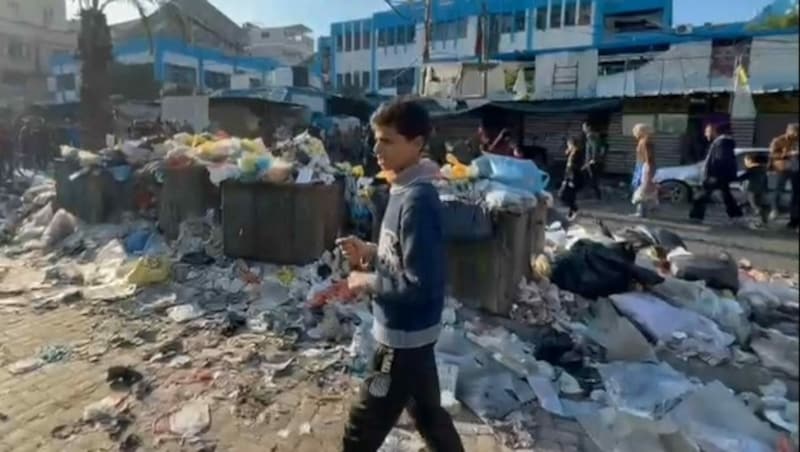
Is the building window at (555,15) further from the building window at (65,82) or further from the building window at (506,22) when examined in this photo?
the building window at (65,82)

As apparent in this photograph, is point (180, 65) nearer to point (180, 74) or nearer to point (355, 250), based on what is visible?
point (180, 74)

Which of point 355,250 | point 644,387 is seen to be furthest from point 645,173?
point 355,250

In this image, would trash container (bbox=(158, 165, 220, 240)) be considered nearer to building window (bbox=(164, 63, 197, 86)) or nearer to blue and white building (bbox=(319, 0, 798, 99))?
blue and white building (bbox=(319, 0, 798, 99))

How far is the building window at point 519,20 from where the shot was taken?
96.4 ft

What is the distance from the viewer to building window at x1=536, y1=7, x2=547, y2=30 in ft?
94.5

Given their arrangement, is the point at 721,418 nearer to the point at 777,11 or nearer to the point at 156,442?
the point at 777,11

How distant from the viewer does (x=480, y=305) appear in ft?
14.0

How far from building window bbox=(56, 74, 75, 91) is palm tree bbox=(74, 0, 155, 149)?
60.3ft

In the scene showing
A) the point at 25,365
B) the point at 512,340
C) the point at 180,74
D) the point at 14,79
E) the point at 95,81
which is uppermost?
the point at 180,74

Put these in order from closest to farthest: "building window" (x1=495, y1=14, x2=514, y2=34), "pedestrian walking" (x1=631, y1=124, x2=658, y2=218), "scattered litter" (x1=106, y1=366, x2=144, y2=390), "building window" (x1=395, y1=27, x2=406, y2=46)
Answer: "scattered litter" (x1=106, y1=366, x2=144, y2=390) < "pedestrian walking" (x1=631, y1=124, x2=658, y2=218) < "building window" (x1=495, y1=14, x2=514, y2=34) < "building window" (x1=395, y1=27, x2=406, y2=46)

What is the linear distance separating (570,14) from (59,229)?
26674mm

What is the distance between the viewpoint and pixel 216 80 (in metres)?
32.4

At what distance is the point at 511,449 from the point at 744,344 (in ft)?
7.18

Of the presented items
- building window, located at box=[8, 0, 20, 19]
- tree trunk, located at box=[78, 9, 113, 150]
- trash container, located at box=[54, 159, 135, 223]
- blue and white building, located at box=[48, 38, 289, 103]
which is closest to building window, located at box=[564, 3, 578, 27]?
blue and white building, located at box=[48, 38, 289, 103]
